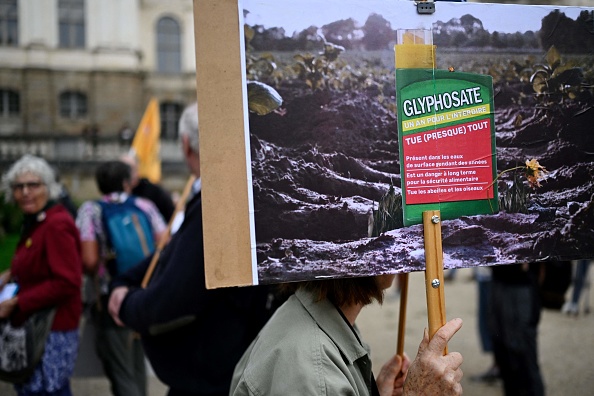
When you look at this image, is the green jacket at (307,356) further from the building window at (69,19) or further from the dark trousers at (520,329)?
the building window at (69,19)

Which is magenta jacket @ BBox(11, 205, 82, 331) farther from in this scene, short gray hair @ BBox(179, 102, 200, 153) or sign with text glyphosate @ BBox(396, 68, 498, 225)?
sign with text glyphosate @ BBox(396, 68, 498, 225)

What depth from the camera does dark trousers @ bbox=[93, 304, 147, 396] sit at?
4492mm

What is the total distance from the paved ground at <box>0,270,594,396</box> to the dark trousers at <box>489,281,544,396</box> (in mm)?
1225

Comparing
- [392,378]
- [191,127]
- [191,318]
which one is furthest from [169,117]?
[392,378]

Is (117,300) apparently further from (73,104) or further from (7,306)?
(73,104)

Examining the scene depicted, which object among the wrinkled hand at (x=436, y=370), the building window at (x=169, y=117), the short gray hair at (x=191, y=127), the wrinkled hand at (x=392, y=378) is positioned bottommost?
the wrinkled hand at (x=392, y=378)

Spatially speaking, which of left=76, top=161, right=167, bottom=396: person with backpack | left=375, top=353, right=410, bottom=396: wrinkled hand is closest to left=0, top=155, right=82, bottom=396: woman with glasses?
left=76, top=161, right=167, bottom=396: person with backpack

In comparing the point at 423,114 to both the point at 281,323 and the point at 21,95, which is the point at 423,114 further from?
the point at 21,95

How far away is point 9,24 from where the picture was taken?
30.2 meters

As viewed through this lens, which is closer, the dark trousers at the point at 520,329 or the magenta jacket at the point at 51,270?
the magenta jacket at the point at 51,270

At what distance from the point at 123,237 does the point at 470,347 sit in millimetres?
4678

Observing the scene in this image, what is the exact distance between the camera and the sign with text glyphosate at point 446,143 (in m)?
1.56

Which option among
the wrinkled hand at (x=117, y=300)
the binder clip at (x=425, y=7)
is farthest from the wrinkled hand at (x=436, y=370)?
the wrinkled hand at (x=117, y=300)

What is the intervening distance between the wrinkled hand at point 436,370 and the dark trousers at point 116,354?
323cm
